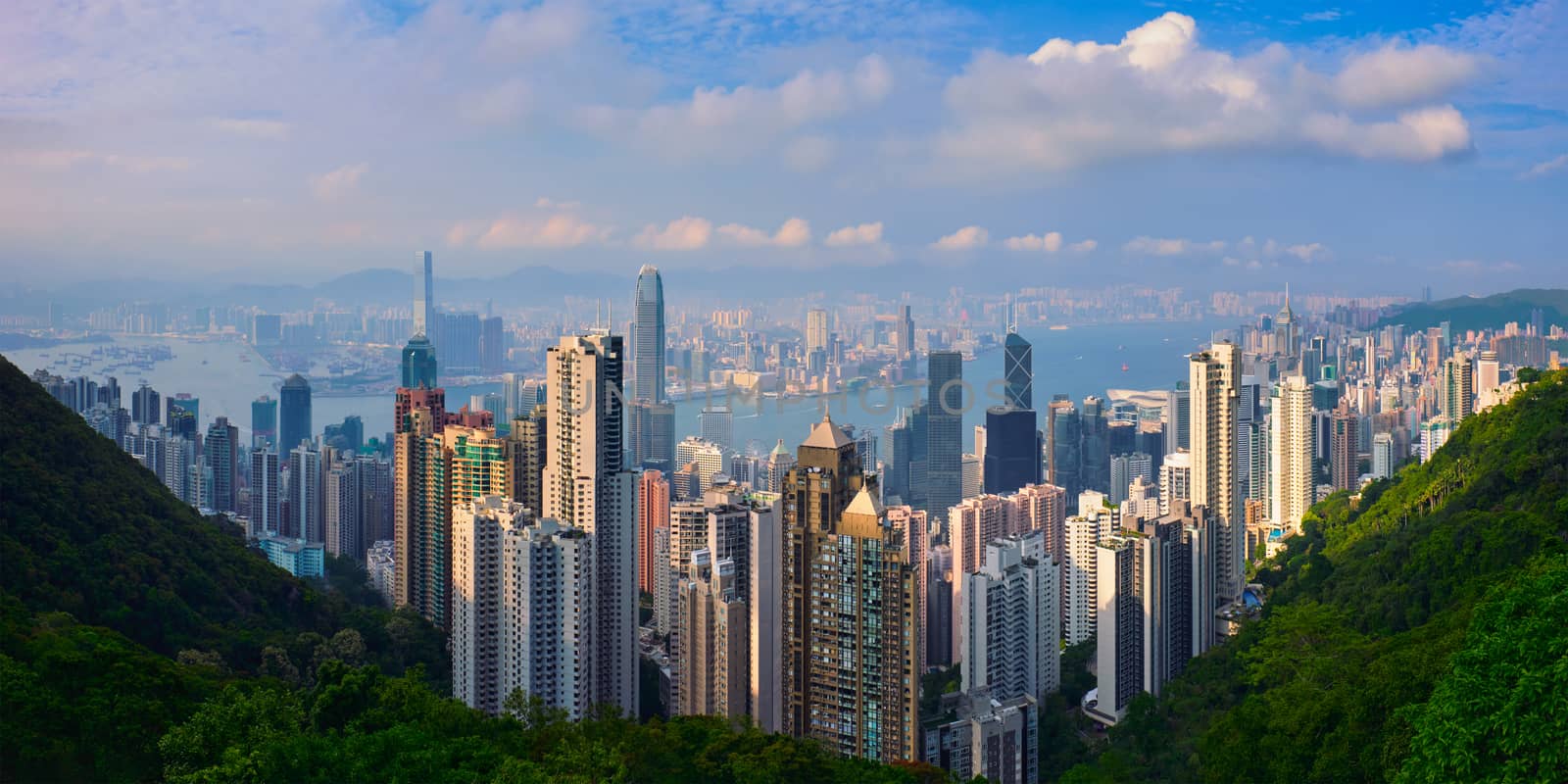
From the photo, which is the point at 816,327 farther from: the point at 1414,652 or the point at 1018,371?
the point at 1414,652

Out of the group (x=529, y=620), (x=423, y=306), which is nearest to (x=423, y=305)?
(x=423, y=306)

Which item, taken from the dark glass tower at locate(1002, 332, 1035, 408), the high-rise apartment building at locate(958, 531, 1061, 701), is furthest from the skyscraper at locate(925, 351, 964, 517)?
the high-rise apartment building at locate(958, 531, 1061, 701)

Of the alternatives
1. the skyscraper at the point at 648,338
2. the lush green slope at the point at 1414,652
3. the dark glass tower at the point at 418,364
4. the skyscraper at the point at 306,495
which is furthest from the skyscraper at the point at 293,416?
the lush green slope at the point at 1414,652

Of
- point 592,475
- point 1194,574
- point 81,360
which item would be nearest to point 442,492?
point 592,475

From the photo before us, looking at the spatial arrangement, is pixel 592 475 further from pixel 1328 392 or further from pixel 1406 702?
pixel 1328 392

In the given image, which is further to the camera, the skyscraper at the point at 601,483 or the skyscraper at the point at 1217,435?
the skyscraper at the point at 1217,435

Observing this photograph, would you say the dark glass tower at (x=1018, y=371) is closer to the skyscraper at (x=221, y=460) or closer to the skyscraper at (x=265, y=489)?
the skyscraper at (x=265, y=489)
